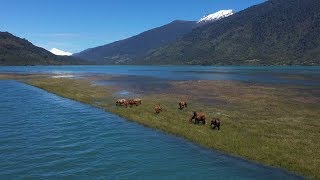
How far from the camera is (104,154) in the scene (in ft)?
113

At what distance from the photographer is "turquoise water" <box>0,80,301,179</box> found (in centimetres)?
2911

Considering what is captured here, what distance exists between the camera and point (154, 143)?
1503 inches

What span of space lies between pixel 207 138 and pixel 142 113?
1667cm

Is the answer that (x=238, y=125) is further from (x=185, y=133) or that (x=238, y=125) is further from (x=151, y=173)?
(x=151, y=173)

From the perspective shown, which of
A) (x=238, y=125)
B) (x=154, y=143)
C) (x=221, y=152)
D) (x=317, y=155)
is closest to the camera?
(x=317, y=155)

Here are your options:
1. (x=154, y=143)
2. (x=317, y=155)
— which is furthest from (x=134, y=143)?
(x=317, y=155)

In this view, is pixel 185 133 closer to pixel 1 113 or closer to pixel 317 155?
pixel 317 155

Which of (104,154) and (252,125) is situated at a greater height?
(252,125)

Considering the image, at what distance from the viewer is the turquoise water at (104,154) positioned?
29.1m

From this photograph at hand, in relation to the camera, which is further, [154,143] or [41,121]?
[41,121]

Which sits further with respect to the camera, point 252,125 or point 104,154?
point 252,125

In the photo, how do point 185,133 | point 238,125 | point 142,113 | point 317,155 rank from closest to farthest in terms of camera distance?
point 317,155
point 185,133
point 238,125
point 142,113

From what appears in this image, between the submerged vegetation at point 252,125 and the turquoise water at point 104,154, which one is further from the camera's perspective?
the submerged vegetation at point 252,125

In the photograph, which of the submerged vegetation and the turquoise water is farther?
the submerged vegetation
